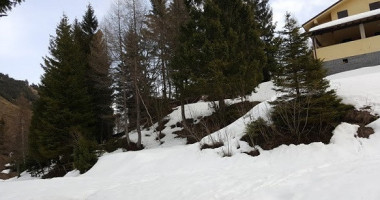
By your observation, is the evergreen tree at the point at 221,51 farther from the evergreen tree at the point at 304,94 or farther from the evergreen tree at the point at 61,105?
the evergreen tree at the point at 61,105

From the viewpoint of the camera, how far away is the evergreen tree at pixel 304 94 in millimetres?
9148

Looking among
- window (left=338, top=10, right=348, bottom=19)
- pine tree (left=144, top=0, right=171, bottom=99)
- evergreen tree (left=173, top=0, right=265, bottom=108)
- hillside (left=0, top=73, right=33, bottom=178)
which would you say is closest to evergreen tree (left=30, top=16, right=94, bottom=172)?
pine tree (left=144, top=0, right=171, bottom=99)

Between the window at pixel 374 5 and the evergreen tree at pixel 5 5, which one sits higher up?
the window at pixel 374 5

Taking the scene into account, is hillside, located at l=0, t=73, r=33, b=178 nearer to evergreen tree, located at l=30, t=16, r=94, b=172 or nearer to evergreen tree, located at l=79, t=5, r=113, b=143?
evergreen tree, located at l=30, t=16, r=94, b=172

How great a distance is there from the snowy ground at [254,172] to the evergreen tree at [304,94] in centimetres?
55

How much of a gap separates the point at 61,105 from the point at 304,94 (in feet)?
61.0

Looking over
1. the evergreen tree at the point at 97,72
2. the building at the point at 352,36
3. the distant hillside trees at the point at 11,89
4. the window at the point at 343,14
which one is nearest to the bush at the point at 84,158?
the evergreen tree at the point at 97,72

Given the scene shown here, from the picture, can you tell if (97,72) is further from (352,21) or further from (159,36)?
(352,21)

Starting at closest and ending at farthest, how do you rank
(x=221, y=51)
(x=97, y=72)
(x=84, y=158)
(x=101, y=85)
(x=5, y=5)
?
(x=5, y=5), (x=84, y=158), (x=221, y=51), (x=101, y=85), (x=97, y=72)

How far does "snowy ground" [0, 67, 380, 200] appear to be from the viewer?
5.11 m

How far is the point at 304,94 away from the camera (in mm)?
9555

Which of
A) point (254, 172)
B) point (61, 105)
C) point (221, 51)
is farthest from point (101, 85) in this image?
point (254, 172)

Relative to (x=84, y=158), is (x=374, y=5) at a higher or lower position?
higher

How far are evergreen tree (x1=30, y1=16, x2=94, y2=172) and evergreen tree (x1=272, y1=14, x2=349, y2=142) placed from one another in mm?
15932
